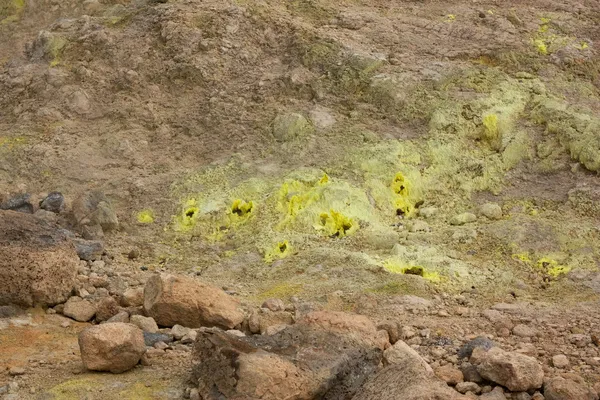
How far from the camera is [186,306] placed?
5.28m

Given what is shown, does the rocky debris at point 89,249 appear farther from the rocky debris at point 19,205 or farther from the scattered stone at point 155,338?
the scattered stone at point 155,338

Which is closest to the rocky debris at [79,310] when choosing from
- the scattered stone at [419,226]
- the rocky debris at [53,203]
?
the rocky debris at [53,203]

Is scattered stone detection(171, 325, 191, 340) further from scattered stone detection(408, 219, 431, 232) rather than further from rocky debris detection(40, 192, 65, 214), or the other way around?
rocky debris detection(40, 192, 65, 214)

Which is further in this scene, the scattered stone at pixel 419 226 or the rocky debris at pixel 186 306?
the scattered stone at pixel 419 226

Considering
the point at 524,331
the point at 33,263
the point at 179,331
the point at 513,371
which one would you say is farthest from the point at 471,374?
the point at 33,263

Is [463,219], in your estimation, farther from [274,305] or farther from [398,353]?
[398,353]

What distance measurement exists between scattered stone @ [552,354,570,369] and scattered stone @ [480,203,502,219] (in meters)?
2.55

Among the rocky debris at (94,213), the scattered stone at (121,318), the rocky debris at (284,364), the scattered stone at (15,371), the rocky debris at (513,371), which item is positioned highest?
the rocky debris at (513,371)

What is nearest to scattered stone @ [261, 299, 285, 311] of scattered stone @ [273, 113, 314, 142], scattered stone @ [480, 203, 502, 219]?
scattered stone @ [480, 203, 502, 219]

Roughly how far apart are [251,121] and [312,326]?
399 cm

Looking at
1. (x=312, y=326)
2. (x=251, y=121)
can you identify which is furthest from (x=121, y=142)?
(x=312, y=326)

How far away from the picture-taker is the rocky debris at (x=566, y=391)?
4.08 metres

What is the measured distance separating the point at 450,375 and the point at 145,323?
1.96 metres

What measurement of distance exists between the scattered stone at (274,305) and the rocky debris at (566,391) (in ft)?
6.76
